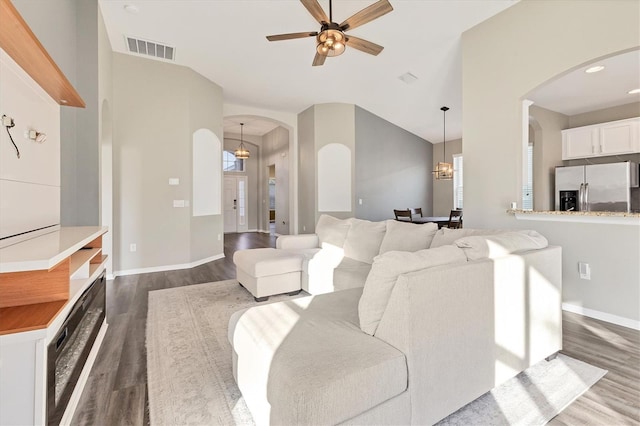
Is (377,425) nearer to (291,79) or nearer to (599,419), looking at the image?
(599,419)

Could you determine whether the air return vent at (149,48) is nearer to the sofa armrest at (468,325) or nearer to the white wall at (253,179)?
the sofa armrest at (468,325)

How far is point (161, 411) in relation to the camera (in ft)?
5.30

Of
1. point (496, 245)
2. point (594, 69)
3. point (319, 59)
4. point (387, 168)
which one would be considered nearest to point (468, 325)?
point (496, 245)

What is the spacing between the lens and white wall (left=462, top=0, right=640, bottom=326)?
2.70 m

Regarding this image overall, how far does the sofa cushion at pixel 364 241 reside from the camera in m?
3.15

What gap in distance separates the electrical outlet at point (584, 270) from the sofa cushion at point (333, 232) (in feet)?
7.75

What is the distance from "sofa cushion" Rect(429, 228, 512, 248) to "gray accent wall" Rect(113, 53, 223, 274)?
4.19 metres

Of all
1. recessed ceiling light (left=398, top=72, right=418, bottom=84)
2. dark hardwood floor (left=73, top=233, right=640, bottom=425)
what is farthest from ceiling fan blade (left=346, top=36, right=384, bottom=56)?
dark hardwood floor (left=73, top=233, right=640, bottom=425)

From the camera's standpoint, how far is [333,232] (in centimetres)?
374

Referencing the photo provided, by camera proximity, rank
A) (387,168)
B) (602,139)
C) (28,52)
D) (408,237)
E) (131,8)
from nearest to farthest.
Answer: (28,52), (408,237), (131,8), (602,139), (387,168)

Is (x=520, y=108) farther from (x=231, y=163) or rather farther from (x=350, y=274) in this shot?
(x=231, y=163)

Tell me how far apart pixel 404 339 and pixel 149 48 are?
17.4 ft

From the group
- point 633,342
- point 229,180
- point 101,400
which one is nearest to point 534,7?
point 633,342

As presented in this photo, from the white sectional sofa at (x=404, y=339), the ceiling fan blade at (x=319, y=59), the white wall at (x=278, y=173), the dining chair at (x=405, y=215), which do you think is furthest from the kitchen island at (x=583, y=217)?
the white wall at (x=278, y=173)
